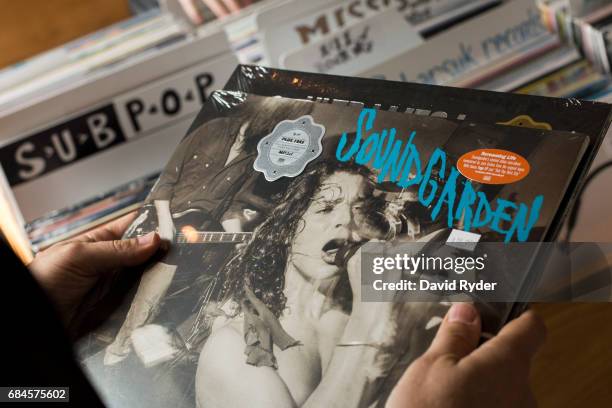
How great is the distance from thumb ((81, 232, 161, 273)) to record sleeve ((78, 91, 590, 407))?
0.02m

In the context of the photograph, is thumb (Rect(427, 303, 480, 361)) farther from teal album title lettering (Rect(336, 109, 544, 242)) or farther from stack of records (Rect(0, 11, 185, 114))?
stack of records (Rect(0, 11, 185, 114))

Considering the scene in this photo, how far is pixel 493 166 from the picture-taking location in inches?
26.2

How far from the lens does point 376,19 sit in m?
1.17

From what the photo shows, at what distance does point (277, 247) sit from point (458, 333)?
20 centimetres

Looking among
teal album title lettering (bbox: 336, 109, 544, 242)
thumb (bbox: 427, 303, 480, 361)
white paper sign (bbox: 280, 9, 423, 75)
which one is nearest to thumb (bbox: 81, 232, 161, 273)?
teal album title lettering (bbox: 336, 109, 544, 242)

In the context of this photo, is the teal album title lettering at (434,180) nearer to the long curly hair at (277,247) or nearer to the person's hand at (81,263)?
the long curly hair at (277,247)

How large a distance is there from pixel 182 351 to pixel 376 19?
2.31 ft

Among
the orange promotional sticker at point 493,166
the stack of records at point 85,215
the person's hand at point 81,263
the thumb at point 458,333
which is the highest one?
the orange promotional sticker at point 493,166

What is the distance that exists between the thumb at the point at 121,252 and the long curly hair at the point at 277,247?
0.32 feet

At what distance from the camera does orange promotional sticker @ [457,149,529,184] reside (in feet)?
2.15

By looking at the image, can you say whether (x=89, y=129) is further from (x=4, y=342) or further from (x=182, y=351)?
(x=4, y=342)

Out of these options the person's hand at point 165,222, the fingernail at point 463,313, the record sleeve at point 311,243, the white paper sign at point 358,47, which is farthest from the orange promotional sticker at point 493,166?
the white paper sign at point 358,47

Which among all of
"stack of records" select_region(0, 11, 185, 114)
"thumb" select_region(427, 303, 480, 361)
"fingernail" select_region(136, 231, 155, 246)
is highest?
"stack of records" select_region(0, 11, 185, 114)

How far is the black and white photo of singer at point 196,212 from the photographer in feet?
2.29
